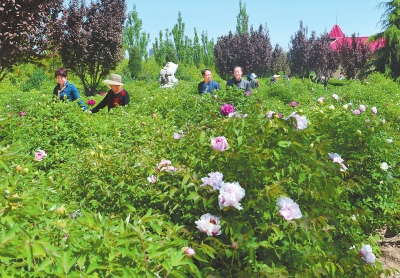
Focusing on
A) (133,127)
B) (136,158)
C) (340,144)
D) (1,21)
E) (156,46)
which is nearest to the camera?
(136,158)

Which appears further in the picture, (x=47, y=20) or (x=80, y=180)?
(x=47, y=20)

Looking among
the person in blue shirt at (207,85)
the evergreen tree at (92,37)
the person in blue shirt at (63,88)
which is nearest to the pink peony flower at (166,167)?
the person in blue shirt at (63,88)

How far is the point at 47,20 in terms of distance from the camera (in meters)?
9.59

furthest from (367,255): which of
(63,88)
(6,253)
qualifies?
(63,88)

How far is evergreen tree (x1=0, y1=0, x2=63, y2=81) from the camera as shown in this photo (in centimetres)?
801

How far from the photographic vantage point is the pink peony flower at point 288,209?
5.81ft

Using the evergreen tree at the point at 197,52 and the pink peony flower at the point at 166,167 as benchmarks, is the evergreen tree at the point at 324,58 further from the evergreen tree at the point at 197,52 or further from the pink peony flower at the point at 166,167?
the pink peony flower at the point at 166,167

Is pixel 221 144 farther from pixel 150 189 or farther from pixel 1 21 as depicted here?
pixel 1 21

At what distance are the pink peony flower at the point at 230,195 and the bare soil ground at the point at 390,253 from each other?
2333mm

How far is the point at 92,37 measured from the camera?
1590 centimetres

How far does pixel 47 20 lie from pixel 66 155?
682 centimetres

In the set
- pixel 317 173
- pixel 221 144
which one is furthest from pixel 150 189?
pixel 317 173

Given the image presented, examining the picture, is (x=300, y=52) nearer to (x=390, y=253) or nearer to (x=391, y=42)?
(x=391, y=42)

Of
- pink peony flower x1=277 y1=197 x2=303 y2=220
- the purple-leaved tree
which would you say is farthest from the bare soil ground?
the purple-leaved tree
